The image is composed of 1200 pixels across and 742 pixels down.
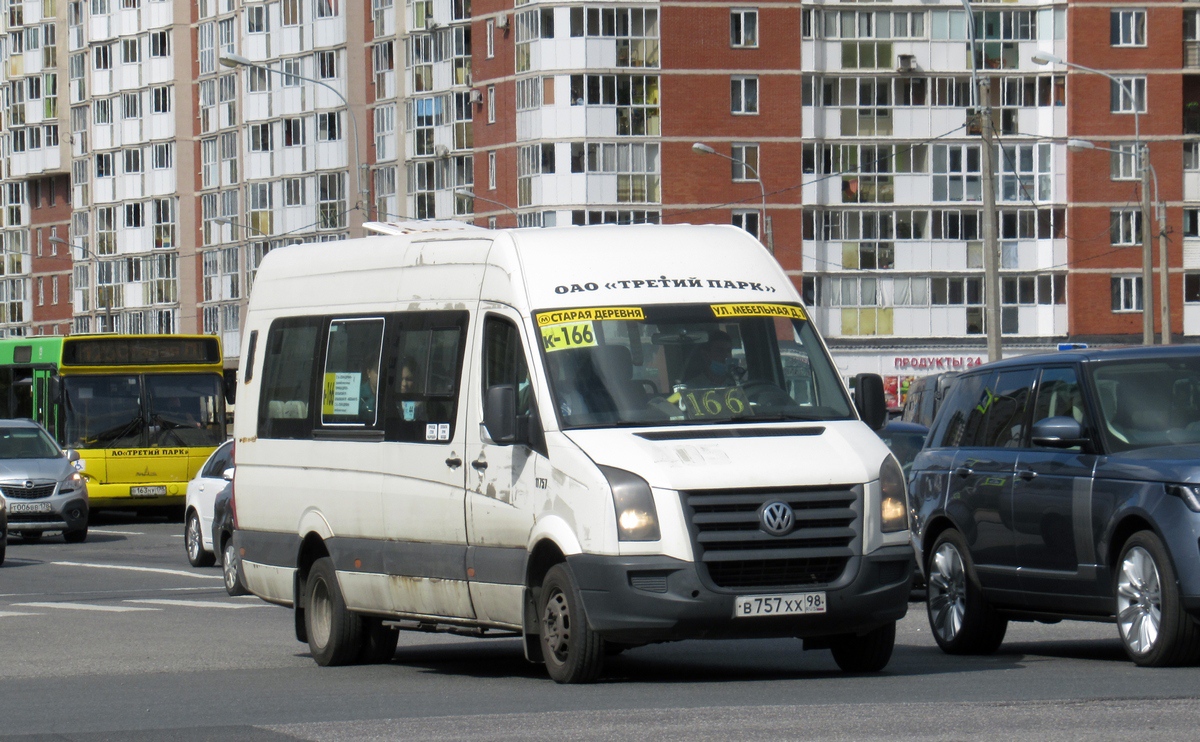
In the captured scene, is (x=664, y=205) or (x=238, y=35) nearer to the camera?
(x=664, y=205)

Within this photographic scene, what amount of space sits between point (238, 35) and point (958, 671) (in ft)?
275

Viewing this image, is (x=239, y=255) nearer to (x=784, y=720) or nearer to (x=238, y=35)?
(x=238, y=35)

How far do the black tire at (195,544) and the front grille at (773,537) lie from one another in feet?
54.2

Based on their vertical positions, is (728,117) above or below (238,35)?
below

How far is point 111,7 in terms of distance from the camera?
333 ft

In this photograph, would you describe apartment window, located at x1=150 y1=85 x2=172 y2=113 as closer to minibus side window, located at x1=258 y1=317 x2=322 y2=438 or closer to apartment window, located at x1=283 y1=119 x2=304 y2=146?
apartment window, located at x1=283 y1=119 x2=304 y2=146

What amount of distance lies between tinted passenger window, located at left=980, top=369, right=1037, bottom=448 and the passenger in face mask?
7.42 feet

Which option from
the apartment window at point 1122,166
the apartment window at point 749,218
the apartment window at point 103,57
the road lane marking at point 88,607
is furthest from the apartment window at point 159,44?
the road lane marking at point 88,607

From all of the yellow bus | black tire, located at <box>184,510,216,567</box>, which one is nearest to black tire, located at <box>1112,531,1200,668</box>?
black tire, located at <box>184,510,216,567</box>

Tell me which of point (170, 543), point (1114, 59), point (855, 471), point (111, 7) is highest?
point (111, 7)

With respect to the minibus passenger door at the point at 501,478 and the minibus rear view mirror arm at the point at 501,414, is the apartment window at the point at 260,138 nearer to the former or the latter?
the minibus passenger door at the point at 501,478

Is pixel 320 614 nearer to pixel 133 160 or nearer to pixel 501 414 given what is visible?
pixel 501 414

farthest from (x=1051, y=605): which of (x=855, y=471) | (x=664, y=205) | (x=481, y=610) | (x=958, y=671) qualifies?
(x=664, y=205)

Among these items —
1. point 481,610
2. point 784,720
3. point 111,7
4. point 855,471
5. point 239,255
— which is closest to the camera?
point 784,720
